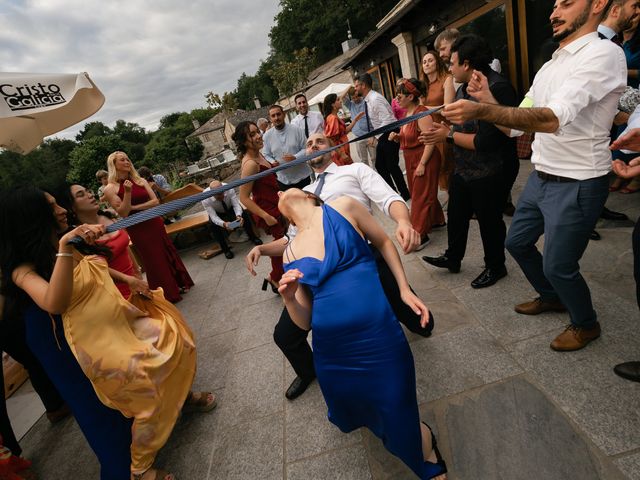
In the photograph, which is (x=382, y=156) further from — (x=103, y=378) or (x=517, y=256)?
(x=103, y=378)

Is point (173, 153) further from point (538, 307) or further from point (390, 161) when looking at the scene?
point (538, 307)

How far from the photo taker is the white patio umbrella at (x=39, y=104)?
8.98 ft

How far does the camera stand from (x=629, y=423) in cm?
170

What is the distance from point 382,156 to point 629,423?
4733 mm

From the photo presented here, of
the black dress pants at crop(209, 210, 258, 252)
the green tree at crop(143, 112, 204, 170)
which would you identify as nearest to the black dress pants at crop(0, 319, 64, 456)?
the black dress pants at crop(209, 210, 258, 252)

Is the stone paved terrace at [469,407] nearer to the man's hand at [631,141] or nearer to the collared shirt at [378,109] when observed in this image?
the man's hand at [631,141]

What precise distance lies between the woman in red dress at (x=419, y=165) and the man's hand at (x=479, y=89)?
1.67 m

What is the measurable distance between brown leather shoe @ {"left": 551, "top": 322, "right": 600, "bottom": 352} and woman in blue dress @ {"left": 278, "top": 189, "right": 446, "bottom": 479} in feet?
4.04

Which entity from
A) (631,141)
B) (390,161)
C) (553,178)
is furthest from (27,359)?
(390,161)

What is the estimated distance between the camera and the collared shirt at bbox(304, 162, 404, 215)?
2.32 meters

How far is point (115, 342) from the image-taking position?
78.7 inches

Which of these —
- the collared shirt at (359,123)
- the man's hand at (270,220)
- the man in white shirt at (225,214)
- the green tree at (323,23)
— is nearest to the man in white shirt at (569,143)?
the man's hand at (270,220)

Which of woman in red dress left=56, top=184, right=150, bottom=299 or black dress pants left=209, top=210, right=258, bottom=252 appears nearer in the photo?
woman in red dress left=56, top=184, right=150, bottom=299

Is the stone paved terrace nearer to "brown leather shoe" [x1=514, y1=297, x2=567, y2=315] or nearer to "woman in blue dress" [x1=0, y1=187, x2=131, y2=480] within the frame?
"brown leather shoe" [x1=514, y1=297, x2=567, y2=315]
